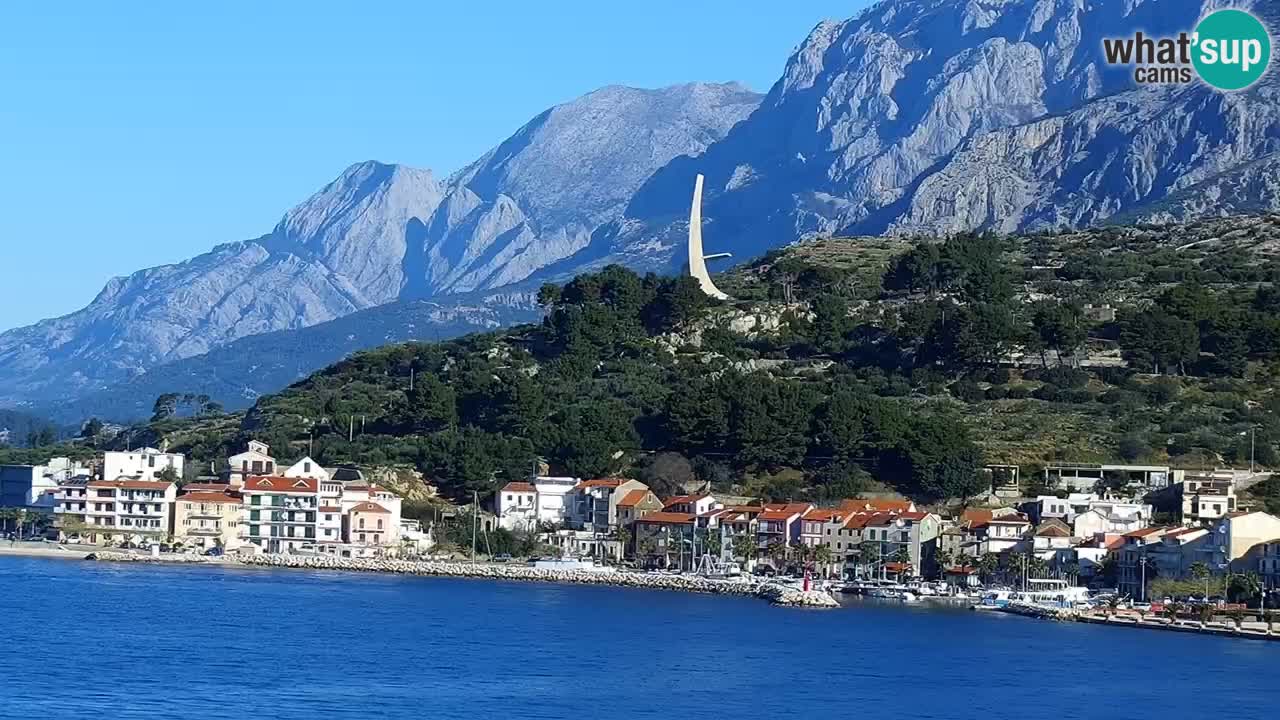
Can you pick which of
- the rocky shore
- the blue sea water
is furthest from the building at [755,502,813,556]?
the blue sea water

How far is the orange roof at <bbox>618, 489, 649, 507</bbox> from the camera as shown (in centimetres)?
8906

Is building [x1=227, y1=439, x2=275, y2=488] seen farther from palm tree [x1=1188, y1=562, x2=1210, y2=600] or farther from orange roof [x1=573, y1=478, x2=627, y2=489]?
palm tree [x1=1188, y1=562, x2=1210, y2=600]

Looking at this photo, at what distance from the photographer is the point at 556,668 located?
177 ft

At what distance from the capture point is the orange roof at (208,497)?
91.1 m

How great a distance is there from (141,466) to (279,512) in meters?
8.66

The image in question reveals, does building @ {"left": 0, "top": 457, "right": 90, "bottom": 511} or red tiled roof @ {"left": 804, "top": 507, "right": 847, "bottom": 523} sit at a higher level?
building @ {"left": 0, "top": 457, "right": 90, "bottom": 511}

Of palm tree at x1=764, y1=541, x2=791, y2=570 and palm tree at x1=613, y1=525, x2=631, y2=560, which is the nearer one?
palm tree at x1=764, y1=541, x2=791, y2=570

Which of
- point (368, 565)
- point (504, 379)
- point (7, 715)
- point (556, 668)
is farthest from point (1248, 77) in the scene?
point (7, 715)

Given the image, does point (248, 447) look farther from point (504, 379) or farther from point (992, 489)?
point (992, 489)

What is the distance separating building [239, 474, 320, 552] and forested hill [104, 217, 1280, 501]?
5.37 meters

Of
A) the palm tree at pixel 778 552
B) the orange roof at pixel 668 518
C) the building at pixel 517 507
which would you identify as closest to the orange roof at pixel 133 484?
the building at pixel 517 507

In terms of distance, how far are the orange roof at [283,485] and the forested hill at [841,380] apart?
5.29 meters

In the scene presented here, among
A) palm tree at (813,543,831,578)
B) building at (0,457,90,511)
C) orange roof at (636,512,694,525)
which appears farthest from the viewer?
building at (0,457,90,511)

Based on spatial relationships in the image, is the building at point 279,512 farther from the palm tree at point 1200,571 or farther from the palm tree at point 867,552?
the palm tree at point 1200,571
